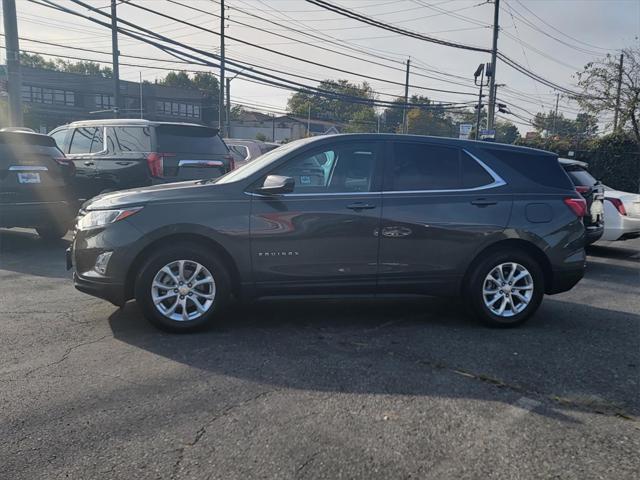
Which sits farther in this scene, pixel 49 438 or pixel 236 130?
pixel 236 130

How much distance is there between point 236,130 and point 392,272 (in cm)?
7560

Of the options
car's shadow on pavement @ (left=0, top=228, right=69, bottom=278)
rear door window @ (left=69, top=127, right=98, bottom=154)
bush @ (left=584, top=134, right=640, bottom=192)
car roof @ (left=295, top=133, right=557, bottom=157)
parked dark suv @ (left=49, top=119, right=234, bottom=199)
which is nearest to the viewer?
car roof @ (left=295, top=133, right=557, bottom=157)

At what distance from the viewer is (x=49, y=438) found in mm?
3004

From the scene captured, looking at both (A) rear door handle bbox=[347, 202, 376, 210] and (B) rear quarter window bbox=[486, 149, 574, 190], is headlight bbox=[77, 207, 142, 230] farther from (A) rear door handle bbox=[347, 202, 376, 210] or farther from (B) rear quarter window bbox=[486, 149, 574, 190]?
(B) rear quarter window bbox=[486, 149, 574, 190]

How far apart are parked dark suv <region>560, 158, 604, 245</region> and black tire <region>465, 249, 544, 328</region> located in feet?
11.1

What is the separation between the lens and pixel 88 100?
197 ft

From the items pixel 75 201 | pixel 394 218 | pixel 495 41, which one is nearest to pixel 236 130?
pixel 495 41

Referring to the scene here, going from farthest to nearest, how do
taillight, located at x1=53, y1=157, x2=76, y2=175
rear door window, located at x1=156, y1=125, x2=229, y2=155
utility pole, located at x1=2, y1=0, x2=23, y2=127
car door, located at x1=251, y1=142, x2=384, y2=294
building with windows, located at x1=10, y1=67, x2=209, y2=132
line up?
1. building with windows, located at x1=10, y1=67, x2=209, y2=132
2. utility pole, located at x1=2, y1=0, x2=23, y2=127
3. rear door window, located at x1=156, y1=125, x2=229, y2=155
4. taillight, located at x1=53, y1=157, x2=76, y2=175
5. car door, located at x1=251, y1=142, x2=384, y2=294

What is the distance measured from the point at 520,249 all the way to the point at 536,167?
2.77ft

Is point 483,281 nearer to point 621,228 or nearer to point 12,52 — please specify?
point 621,228

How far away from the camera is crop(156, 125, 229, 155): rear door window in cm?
934

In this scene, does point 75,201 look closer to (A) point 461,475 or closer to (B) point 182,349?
(B) point 182,349

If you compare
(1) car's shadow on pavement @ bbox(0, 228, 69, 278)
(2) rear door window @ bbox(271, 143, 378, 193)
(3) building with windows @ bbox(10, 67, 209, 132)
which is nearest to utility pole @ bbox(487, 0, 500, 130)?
(1) car's shadow on pavement @ bbox(0, 228, 69, 278)

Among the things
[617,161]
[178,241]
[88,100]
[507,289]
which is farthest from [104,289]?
[88,100]
